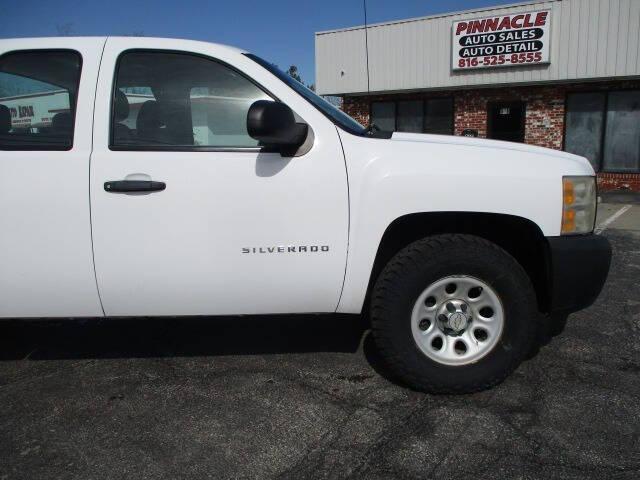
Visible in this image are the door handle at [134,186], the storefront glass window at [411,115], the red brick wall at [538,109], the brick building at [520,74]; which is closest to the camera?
the door handle at [134,186]

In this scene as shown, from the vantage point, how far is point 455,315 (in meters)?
2.95

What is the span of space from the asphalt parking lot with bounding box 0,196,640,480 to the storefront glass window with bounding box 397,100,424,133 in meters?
13.4

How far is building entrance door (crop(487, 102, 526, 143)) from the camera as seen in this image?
15.3 metres

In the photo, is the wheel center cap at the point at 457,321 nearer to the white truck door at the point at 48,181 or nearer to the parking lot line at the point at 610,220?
the white truck door at the point at 48,181

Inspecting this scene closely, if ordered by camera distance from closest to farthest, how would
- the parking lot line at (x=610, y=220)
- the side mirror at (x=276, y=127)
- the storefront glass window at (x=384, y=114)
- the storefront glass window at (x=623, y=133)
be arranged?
the side mirror at (x=276, y=127)
the parking lot line at (x=610, y=220)
the storefront glass window at (x=623, y=133)
the storefront glass window at (x=384, y=114)

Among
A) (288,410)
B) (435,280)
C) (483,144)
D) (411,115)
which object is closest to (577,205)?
(483,144)

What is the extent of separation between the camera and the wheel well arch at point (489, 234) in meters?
2.91

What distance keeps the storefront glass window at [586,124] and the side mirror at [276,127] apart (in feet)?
44.5

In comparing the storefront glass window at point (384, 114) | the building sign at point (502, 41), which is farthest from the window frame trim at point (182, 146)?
the storefront glass window at point (384, 114)

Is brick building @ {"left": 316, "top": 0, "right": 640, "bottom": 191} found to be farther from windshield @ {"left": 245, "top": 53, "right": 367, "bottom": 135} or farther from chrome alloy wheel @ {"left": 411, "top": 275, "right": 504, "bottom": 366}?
chrome alloy wheel @ {"left": 411, "top": 275, "right": 504, "bottom": 366}

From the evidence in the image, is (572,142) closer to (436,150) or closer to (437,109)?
(437,109)

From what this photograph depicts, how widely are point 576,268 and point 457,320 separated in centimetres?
67

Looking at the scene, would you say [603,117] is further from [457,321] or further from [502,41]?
[457,321]

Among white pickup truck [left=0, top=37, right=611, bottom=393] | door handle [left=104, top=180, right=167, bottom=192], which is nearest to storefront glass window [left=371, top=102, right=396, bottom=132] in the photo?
white pickup truck [left=0, top=37, right=611, bottom=393]
